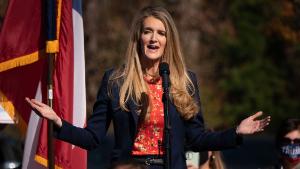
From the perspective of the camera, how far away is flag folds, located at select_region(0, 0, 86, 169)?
7781 millimetres

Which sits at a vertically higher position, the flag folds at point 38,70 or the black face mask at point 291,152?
the flag folds at point 38,70

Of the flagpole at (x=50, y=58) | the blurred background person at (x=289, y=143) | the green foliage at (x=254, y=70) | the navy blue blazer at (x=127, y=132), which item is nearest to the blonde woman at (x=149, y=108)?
the navy blue blazer at (x=127, y=132)

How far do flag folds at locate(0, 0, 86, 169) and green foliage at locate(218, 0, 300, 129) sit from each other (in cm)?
3248

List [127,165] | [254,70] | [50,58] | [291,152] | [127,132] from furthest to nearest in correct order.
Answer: [254,70], [291,152], [50,58], [127,132], [127,165]

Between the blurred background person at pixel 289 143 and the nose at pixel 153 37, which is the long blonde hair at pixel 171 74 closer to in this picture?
the nose at pixel 153 37

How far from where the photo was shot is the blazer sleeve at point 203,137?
6.32 metres

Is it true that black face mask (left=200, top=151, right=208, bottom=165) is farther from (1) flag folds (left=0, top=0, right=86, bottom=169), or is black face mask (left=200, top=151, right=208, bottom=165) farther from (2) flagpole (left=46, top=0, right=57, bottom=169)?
(2) flagpole (left=46, top=0, right=57, bottom=169)

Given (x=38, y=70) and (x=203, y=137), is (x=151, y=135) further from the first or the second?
(x=38, y=70)

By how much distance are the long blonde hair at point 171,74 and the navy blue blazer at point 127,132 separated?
4cm

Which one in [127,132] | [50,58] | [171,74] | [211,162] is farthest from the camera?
[211,162]

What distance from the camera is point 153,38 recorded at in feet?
21.0

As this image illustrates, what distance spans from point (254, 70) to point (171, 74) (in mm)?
36672

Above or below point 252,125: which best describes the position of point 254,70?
above

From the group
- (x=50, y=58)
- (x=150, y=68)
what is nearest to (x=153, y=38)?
(x=150, y=68)
